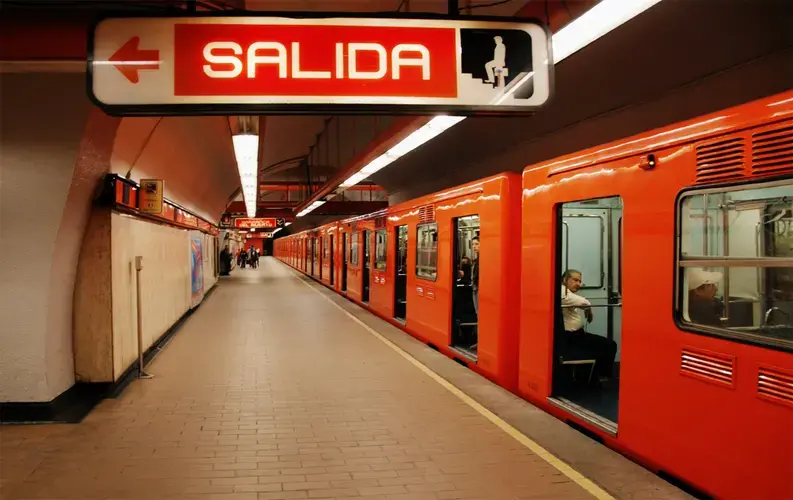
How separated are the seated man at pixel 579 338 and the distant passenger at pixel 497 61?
10.7 ft

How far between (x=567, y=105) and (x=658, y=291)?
5.12 meters

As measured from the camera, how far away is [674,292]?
3680 millimetres

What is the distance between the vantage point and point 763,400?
301cm

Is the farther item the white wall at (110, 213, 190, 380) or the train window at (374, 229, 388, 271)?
the train window at (374, 229, 388, 271)

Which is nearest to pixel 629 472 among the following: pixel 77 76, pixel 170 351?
pixel 77 76

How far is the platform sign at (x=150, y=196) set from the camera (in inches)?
268

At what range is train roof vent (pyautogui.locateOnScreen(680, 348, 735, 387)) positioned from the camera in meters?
3.23

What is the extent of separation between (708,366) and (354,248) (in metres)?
13.2

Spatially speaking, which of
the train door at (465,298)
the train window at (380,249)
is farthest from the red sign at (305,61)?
the train window at (380,249)

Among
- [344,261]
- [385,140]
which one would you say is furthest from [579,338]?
[344,261]

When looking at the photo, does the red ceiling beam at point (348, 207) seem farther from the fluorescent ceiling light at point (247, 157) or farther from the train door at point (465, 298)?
the train door at point (465, 298)

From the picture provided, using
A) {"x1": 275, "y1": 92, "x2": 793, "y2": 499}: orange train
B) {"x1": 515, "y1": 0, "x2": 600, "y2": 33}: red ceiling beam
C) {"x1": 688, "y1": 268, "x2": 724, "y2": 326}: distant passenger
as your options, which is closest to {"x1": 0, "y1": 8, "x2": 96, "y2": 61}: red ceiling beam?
{"x1": 515, "y1": 0, "x2": 600, "y2": 33}: red ceiling beam

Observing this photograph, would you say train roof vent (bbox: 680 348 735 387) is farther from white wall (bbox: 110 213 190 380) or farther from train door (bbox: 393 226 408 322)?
train door (bbox: 393 226 408 322)

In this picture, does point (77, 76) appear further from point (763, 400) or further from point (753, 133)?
point (763, 400)
